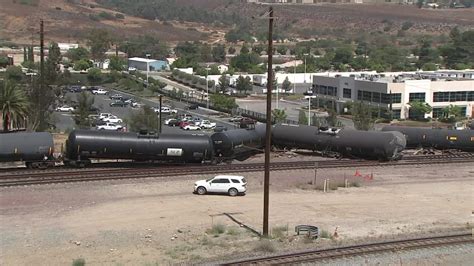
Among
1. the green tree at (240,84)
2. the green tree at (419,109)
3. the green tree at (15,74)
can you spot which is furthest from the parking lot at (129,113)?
the green tree at (419,109)

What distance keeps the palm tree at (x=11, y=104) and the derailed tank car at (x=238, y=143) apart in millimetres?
16881

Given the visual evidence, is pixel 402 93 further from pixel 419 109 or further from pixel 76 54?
pixel 76 54

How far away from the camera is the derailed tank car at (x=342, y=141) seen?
148 feet

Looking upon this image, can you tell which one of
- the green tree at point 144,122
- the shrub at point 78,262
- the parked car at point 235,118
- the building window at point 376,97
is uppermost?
the building window at point 376,97

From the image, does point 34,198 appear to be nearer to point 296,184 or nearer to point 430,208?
point 296,184

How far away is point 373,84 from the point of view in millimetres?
95812

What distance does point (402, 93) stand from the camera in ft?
309

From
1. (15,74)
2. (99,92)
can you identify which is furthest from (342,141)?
(15,74)

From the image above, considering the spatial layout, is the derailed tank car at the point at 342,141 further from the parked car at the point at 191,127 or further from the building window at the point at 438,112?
the building window at the point at 438,112

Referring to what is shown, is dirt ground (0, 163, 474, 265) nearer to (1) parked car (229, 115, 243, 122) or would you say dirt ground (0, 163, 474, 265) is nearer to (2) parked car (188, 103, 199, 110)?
(1) parked car (229, 115, 243, 122)

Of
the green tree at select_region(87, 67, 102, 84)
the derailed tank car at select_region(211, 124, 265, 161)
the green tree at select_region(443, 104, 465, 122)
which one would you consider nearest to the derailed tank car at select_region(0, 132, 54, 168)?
the derailed tank car at select_region(211, 124, 265, 161)

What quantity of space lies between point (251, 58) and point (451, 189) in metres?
139

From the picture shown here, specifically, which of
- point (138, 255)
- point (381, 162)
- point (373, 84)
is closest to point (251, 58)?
point (373, 84)

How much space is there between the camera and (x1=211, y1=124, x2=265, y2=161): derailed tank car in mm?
42062
